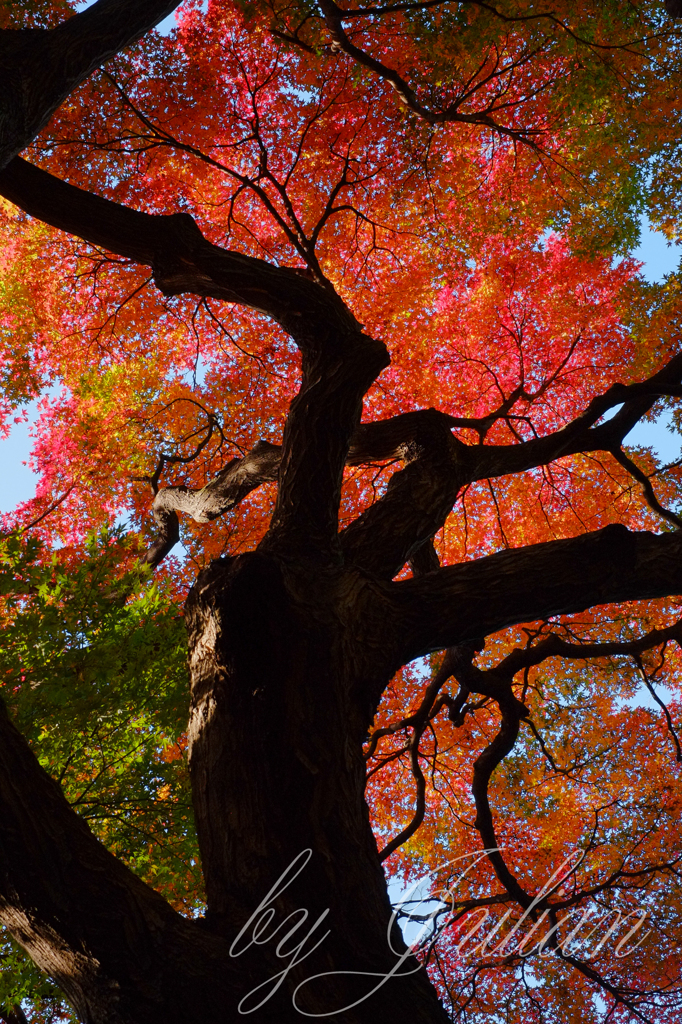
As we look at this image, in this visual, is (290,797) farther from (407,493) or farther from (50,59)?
(50,59)

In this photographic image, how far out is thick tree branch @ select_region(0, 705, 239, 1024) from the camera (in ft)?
7.89

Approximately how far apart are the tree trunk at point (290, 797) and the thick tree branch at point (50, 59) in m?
3.04

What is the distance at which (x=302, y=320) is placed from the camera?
5367 millimetres

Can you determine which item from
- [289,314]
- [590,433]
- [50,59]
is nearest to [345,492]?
[590,433]

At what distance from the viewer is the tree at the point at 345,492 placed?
118 inches

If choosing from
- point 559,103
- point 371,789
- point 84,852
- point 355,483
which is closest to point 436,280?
point 559,103

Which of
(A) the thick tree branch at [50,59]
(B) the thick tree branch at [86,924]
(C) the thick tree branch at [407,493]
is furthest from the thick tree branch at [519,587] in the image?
(A) the thick tree branch at [50,59]

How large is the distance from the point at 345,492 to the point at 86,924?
26.3ft

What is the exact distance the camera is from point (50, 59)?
174 inches

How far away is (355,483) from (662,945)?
7701 mm

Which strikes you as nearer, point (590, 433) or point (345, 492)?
point (590, 433)

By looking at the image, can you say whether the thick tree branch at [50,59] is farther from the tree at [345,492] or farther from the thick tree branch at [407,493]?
the thick tree branch at [407,493]

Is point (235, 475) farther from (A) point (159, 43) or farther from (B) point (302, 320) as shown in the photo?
(A) point (159, 43)

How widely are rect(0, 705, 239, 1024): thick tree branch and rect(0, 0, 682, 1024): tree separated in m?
0.01
